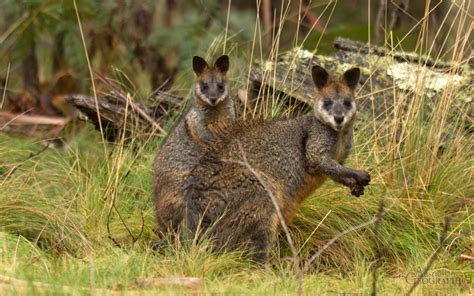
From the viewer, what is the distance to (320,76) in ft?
22.6

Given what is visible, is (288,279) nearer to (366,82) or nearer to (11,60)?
(366,82)

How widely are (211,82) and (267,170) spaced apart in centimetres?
125

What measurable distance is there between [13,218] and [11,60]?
3.50m

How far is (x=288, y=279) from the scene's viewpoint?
5.86m

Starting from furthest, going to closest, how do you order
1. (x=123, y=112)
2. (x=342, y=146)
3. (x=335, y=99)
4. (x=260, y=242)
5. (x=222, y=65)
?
(x=123, y=112), (x=222, y=65), (x=342, y=146), (x=335, y=99), (x=260, y=242)

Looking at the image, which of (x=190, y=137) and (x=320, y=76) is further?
(x=190, y=137)

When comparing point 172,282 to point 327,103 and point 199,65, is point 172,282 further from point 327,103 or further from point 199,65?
point 199,65

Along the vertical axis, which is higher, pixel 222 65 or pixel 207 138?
pixel 222 65

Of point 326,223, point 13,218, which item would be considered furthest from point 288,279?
point 13,218

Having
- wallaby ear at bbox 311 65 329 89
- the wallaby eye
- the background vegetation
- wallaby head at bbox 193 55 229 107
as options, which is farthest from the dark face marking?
the wallaby eye

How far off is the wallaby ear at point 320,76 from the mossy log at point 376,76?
2.32 ft

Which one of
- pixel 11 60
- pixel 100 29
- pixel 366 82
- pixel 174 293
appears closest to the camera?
pixel 174 293

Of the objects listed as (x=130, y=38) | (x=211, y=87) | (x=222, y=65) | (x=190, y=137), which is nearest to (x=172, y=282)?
(x=190, y=137)

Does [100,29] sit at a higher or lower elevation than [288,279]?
higher
